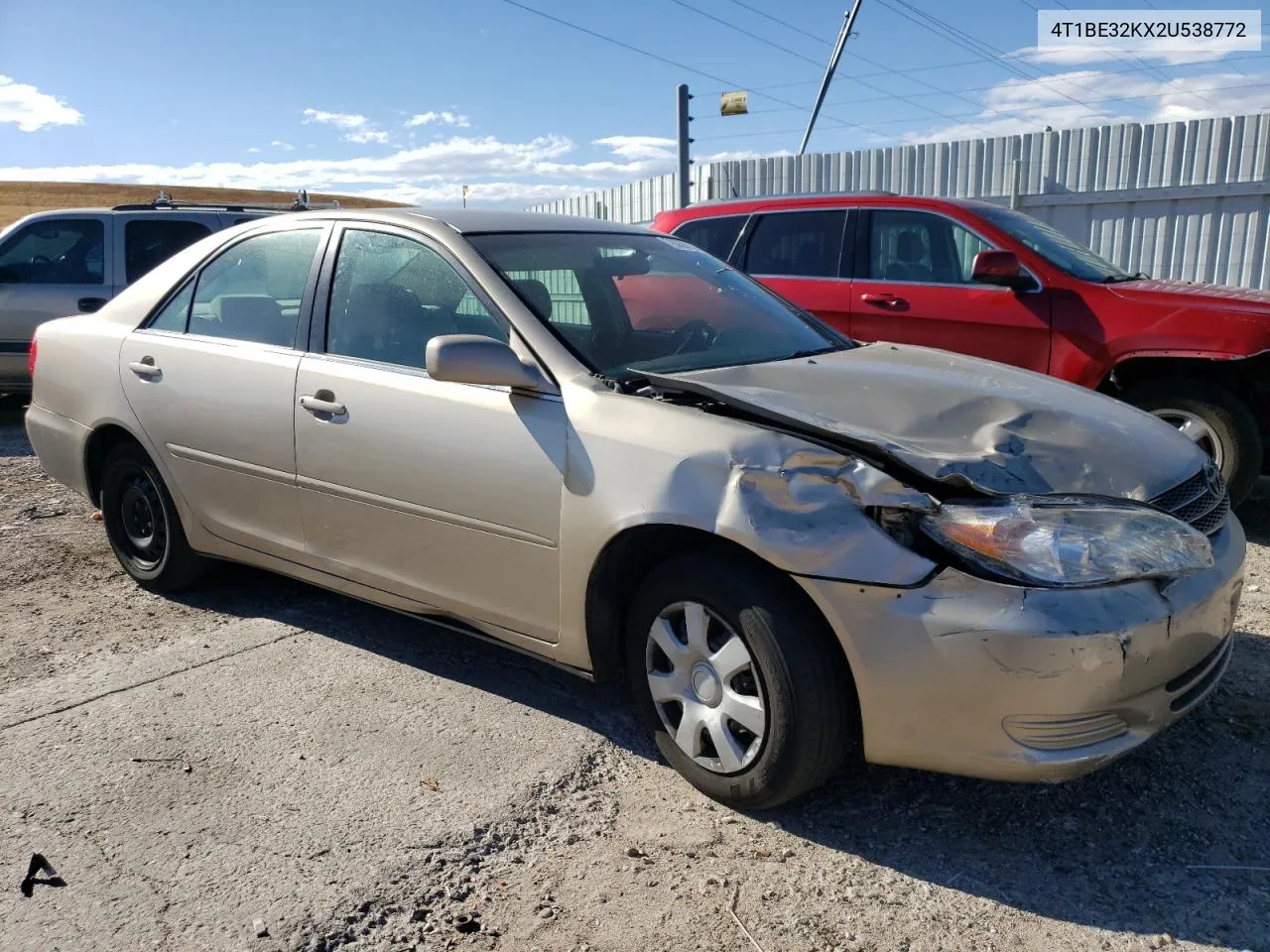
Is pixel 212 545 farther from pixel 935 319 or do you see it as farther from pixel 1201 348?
pixel 1201 348

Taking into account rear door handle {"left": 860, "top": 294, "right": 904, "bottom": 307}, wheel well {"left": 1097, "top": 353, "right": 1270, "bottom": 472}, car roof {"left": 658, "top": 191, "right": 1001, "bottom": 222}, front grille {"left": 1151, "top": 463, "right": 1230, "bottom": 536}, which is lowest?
front grille {"left": 1151, "top": 463, "right": 1230, "bottom": 536}

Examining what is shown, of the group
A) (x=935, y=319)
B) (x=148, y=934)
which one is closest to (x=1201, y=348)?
(x=935, y=319)

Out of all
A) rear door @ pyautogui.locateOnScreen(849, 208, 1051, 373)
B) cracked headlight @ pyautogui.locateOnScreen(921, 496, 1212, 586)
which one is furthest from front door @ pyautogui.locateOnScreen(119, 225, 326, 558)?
rear door @ pyautogui.locateOnScreen(849, 208, 1051, 373)

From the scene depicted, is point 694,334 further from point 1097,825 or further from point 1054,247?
point 1054,247

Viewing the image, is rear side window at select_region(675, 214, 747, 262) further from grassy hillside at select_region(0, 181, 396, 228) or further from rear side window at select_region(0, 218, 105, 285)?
grassy hillside at select_region(0, 181, 396, 228)

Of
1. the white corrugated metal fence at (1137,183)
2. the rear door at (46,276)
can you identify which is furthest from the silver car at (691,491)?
the white corrugated metal fence at (1137,183)

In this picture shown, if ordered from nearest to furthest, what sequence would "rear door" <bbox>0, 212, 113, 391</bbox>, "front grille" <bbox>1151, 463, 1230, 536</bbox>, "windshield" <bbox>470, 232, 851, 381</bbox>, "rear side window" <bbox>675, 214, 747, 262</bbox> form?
1. "front grille" <bbox>1151, 463, 1230, 536</bbox>
2. "windshield" <bbox>470, 232, 851, 381</bbox>
3. "rear side window" <bbox>675, 214, 747, 262</bbox>
4. "rear door" <bbox>0, 212, 113, 391</bbox>

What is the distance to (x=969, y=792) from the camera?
2965mm

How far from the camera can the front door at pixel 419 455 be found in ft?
10.1

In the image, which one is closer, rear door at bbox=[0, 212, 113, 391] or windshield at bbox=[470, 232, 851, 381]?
windshield at bbox=[470, 232, 851, 381]

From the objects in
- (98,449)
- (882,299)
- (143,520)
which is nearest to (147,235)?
(98,449)

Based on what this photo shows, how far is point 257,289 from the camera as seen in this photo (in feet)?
13.5

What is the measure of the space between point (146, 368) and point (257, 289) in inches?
25.3

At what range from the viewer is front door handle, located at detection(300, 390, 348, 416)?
3545 mm
